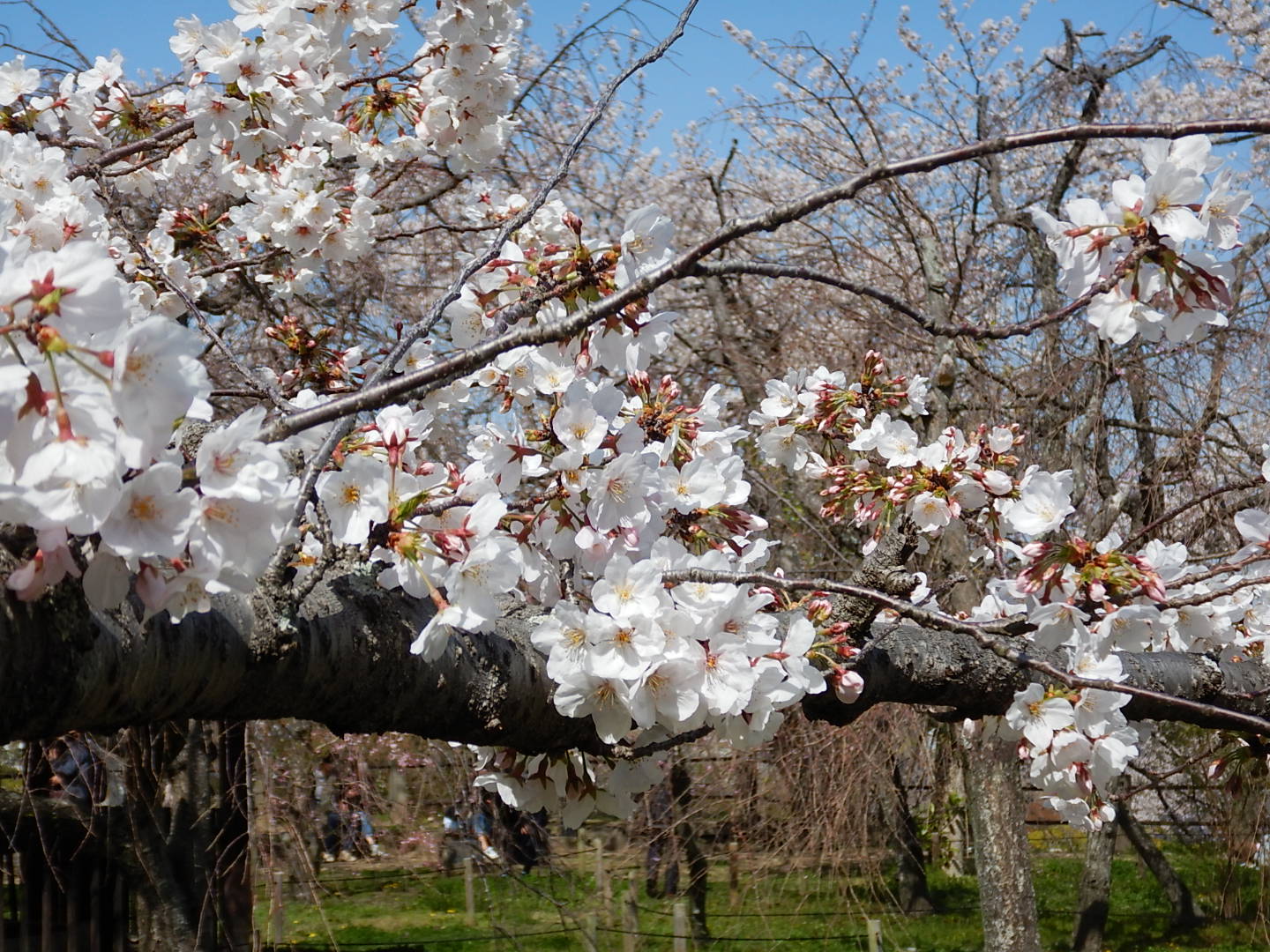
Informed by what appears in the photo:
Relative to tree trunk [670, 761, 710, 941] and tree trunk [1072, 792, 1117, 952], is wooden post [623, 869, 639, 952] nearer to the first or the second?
tree trunk [670, 761, 710, 941]

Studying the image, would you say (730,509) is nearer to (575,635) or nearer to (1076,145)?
(575,635)

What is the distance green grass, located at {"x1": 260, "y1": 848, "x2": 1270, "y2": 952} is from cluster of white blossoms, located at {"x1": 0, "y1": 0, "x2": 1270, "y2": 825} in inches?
150

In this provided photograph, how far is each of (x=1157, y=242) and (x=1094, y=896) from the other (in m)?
A: 6.67

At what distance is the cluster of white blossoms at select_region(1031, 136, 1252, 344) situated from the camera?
1288 millimetres

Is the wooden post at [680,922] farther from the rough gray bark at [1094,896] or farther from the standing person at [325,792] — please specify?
the rough gray bark at [1094,896]

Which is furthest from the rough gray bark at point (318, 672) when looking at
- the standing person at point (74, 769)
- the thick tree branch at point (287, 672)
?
the standing person at point (74, 769)

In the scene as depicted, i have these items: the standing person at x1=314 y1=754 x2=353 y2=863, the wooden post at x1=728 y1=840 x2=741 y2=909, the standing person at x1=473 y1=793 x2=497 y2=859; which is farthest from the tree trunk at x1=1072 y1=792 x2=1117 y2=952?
the standing person at x1=314 y1=754 x2=353 y2=863

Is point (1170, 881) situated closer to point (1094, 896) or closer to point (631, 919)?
point (1094, 896)

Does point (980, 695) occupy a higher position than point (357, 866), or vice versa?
point (980, 695)

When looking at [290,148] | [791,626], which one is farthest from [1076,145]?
[791,626]

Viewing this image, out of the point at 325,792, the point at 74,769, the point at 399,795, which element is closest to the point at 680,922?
the point at 399,795

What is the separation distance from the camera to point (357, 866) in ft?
24.8

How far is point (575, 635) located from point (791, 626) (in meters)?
0.32

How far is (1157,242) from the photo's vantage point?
1.32 meters
